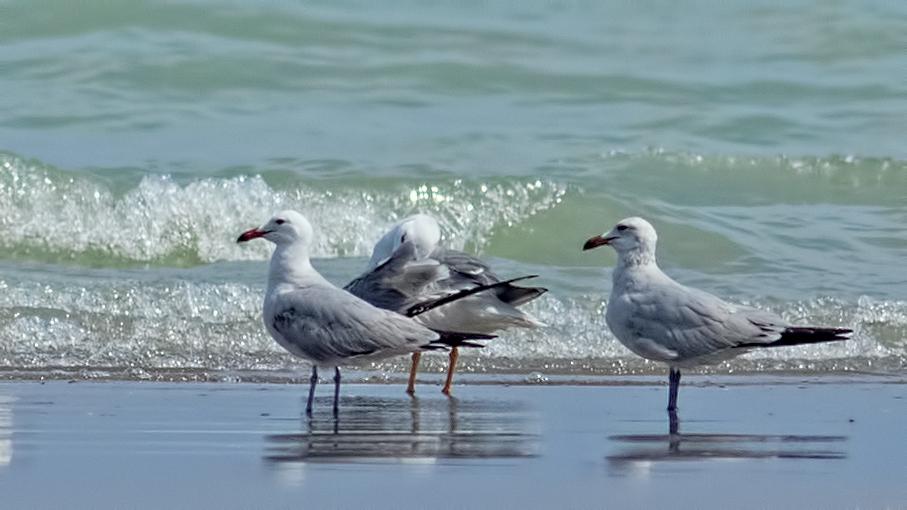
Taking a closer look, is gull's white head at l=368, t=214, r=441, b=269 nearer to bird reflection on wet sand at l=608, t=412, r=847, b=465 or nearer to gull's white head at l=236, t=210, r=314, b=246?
gull's white head at l=236, t=210, r=314, b=246

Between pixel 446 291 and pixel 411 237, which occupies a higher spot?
pixel 411 237

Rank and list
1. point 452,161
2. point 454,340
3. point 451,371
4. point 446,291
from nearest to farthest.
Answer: point 454,340 → point 446,291 → point 451,371 → point 452,161

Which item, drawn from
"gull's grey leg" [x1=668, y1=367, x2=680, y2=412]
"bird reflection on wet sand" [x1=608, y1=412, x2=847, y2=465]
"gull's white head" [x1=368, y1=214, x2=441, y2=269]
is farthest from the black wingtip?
"bird reflection on wet sand" [x1=608, y1=412, x2=847, y2=465]

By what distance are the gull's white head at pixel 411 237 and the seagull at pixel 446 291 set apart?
0.63ft

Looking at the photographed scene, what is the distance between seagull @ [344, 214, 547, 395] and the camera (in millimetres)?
6113

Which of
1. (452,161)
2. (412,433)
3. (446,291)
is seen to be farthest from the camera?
(452,161)

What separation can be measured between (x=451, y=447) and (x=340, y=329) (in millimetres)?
922

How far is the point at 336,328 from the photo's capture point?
18.1 ft

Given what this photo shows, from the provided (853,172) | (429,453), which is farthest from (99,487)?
(853,172)

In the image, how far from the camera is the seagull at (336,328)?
5.48 metres

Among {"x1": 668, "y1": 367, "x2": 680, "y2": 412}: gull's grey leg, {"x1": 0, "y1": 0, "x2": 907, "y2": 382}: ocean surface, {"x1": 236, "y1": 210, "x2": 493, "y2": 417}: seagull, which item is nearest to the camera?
{"x1": 236, "y1": 210, "x2": 493, "y2": 417}: seagull

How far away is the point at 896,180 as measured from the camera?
1297 centimetres

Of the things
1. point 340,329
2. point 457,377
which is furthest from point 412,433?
point 457,377

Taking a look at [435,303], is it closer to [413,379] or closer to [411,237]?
[413,379]
